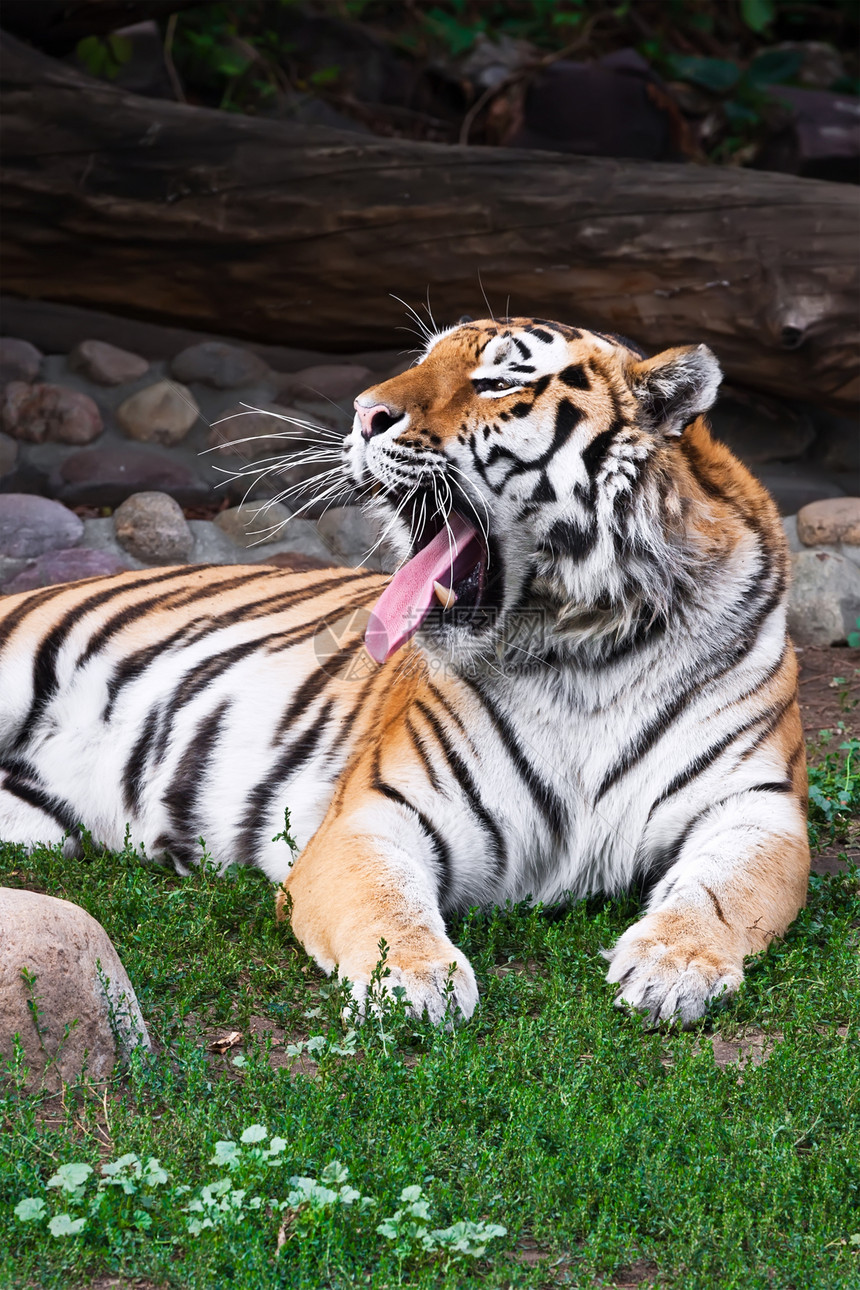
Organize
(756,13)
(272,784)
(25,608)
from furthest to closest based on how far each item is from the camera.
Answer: (756,13) → (25,608) → (272,784)

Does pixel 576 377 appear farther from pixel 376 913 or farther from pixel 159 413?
pixel 159 413

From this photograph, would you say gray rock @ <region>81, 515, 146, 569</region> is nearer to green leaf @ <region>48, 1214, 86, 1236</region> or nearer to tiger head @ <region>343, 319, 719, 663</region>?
tiger head @ <region>343, 319, 719, 663</region>

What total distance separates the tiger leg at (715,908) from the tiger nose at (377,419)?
1062 millimetres

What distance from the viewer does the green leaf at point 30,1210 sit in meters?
1.77

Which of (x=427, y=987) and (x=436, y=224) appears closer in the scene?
(x=427, y=987)

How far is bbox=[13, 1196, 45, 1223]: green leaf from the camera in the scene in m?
1.77

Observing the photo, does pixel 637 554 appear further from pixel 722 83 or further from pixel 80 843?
pixel 722 83

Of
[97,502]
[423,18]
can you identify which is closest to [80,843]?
[97,502]

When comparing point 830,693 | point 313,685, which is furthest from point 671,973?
point 830,693

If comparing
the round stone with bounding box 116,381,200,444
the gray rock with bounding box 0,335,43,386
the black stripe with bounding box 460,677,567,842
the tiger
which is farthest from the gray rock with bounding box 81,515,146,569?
the black stripe with bounding box 460,677,567,842

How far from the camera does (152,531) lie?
5582 mm

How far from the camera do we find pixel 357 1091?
2.16 m

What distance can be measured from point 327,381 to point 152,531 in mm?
1052

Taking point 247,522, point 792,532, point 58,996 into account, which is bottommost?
point 247,522
